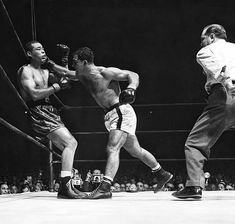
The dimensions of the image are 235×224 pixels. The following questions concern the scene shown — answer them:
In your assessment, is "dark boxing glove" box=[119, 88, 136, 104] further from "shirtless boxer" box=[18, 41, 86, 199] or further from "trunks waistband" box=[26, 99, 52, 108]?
"trunks waistband" box=[26, 99, 52, 108]

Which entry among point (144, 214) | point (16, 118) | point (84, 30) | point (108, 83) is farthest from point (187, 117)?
point (144, 214)

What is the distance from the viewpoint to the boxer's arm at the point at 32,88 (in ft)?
6.94

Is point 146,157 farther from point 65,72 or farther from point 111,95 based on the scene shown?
point 65,72

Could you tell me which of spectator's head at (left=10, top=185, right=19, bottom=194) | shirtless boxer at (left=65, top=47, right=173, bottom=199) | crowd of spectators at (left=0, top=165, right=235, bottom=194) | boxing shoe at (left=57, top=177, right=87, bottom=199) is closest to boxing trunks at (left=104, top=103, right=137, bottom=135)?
shirtless boxer at (left=65, top=47, right=173, bottom=199)

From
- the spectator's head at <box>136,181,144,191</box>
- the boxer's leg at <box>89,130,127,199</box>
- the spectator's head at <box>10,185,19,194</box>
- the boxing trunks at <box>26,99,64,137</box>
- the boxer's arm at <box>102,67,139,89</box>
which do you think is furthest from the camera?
the spectator's head at <box>136,181,144,191</box>

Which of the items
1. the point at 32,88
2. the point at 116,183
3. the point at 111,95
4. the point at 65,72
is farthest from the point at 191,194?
the point at 116,183

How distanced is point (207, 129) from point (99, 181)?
2018mm

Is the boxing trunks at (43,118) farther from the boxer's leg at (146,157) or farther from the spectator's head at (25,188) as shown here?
the spectator's head at (25,188)

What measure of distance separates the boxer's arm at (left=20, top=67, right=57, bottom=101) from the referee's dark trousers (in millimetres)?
713

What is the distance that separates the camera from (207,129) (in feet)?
5.90

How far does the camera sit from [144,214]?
1277 millimetres

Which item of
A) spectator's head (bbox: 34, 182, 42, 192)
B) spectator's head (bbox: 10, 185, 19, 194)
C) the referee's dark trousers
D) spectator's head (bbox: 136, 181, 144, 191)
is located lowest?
spectator's head (bbox: 136, 181, 144, 191)

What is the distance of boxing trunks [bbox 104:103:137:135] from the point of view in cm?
209

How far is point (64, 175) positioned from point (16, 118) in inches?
122
